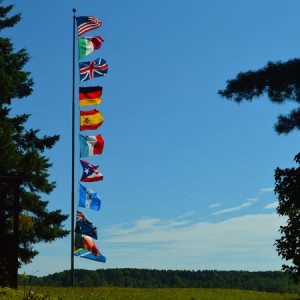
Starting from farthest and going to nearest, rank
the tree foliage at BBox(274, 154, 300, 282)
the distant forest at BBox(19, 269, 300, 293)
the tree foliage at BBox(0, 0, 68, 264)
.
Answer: the distant forest at BBox(19, 269, 300, 293) < the tree foliage at BBox(0, 0, 68, 264) < the tree foliage at BBox(274, 154, 300, 282)

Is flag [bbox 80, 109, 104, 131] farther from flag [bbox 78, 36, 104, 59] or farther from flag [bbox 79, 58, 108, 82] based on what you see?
flag [bbox 78, 36, 104, 59]

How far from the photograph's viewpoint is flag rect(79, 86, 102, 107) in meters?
33.1

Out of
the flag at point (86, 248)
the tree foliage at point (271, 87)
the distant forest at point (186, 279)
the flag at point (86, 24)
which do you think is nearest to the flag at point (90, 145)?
the flag at point (86, 248)

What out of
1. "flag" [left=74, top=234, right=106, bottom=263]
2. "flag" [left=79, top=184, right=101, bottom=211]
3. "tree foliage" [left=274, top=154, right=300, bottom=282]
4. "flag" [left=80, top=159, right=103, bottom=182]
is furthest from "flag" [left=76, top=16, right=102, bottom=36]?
"tree foliage" [left=274, top=154, right=300, bottom=282]

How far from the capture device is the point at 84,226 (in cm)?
3114

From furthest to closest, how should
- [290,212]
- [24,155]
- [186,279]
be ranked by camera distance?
1. [186,279]
2. [24,155]
3. [290,212]

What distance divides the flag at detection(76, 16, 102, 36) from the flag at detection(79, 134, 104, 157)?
634 centimetres

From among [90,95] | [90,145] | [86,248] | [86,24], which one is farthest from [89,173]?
[86,24]

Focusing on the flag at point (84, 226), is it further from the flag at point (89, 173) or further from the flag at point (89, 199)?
the flag at point (89, 173)

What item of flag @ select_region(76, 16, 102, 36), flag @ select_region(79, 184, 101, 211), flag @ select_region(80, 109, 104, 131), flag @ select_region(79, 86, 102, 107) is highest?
flag @ select_region(76, 16, 102, 36)

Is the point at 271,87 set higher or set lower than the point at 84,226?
higher

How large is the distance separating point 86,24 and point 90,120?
233 inches

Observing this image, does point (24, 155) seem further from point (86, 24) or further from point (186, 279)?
point (186, 279)

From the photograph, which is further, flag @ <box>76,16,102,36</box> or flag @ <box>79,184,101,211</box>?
flag @ <box>76,16,102,36</box>
